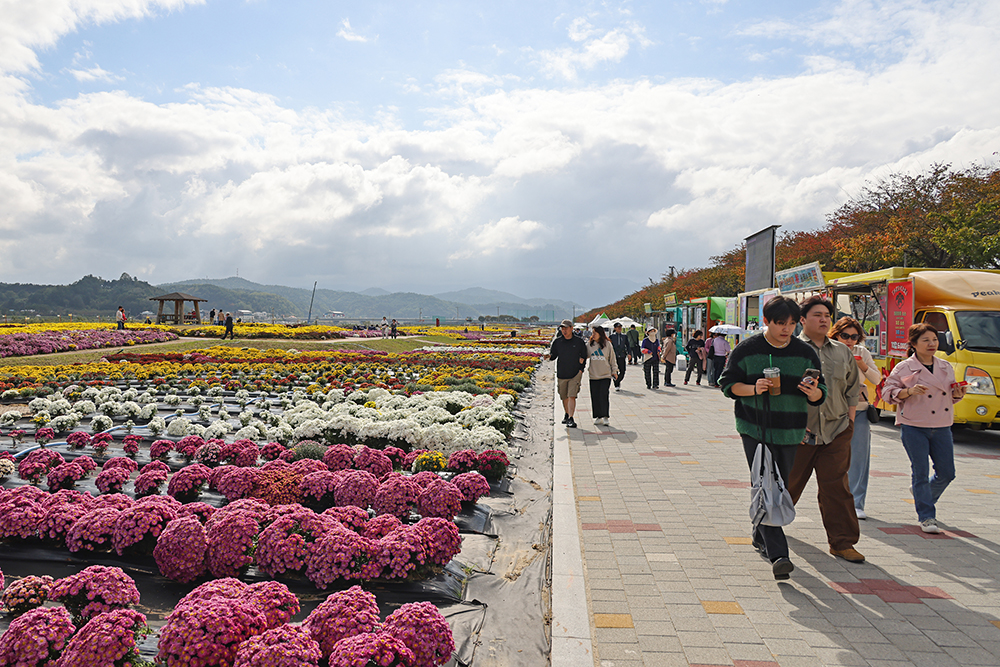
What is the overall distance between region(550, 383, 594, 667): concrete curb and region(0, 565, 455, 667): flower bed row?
0.75 meters

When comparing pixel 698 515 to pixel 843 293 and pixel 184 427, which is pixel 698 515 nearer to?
pixel 184 427

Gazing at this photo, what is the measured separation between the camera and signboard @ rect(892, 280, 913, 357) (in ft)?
33.6

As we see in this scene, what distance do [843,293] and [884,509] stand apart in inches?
313

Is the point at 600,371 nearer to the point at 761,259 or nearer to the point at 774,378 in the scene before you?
the point at 774,378

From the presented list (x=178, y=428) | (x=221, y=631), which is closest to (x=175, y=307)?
(x=178, y=428)

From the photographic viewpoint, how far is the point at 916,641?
328 cm

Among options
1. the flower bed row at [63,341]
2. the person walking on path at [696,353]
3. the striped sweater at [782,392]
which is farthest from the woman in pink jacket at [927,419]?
the flower bed row at [63,341]

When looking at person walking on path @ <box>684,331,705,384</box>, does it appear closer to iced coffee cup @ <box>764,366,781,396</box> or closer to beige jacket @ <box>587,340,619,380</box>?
beige jacket @ <box>587,340,619,380</box>

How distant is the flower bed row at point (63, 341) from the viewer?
20773mm

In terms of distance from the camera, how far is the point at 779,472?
13.6 ft

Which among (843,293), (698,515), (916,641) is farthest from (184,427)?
(843,293)

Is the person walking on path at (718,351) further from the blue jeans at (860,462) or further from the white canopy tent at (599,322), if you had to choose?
the blue jeans at (860,462)

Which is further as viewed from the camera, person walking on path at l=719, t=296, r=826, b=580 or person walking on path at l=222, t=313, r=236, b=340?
person walking on path at l=222, t=313, r=236, b=340

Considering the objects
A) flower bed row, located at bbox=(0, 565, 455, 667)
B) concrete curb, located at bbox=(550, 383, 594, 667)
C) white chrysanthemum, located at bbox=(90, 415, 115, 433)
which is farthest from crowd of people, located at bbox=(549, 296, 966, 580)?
white chrysanthemum, located at bbox=(90, 415, 115, 433)
